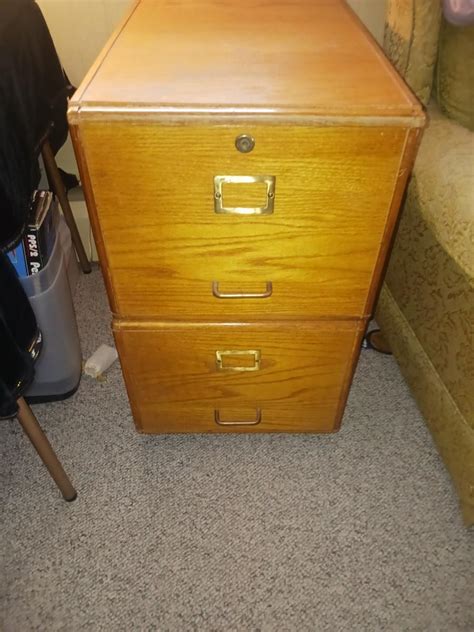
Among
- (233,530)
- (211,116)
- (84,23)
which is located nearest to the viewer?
(211,116)

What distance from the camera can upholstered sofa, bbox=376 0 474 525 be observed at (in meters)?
0.78

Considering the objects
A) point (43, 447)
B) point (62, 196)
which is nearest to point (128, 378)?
point (43, 447)

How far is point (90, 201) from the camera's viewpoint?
0.63 metres

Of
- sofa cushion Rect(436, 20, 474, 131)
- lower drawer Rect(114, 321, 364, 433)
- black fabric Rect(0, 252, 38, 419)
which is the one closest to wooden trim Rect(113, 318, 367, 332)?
lower drawer Rect(114, 321, 364, 433)

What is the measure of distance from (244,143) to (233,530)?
645mm

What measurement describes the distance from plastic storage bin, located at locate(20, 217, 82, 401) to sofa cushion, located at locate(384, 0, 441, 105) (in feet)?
2.39

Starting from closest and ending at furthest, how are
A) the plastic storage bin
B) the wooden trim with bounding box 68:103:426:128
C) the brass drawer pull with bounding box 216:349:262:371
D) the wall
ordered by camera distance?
1. the wooden trim with bounding box 68:103:426:128
2. the brass drawer pull with bounding box 216:349:262:371
3. the plastic storage bin
4. the wall

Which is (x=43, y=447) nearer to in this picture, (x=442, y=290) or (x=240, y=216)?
(x=240, y=216)

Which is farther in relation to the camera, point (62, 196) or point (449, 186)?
point (62, 196)

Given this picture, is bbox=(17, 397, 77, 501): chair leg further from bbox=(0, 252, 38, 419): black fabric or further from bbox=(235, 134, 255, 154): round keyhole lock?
bbox=(235, 134, 255, 154): round keyhole lock

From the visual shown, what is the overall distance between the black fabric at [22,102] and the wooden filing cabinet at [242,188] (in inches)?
7.1

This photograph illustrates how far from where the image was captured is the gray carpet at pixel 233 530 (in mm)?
775

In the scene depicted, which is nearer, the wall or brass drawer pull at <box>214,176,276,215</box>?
brass drawer pull at <box>214,176,276,215</box>

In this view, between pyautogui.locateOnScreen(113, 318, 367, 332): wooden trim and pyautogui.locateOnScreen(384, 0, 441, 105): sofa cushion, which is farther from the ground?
pyautogui.locateOnScreen(384, 0, 441, 105): sofa cushion
